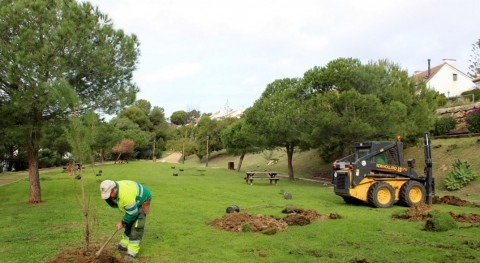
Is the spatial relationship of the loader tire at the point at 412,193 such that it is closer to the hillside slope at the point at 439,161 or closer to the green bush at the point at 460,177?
the hillside slope at the point at 439,161

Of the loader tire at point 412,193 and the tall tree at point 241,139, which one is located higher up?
the tall tree at point 241,139

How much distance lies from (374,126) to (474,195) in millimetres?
5971

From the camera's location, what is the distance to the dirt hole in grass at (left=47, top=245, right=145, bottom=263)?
6527 mm

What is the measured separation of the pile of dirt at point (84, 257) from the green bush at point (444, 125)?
27.8 meters

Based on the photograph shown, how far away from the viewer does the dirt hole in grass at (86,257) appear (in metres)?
6.53

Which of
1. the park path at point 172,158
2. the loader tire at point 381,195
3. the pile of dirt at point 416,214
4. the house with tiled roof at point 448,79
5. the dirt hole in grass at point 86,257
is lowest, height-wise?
the dirt hole in grass at point 86,257

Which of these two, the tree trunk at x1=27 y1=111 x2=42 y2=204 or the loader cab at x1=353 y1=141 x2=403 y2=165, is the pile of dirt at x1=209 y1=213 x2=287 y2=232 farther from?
the tree trunk at x1=27 y1=111 x2=42 y2=204

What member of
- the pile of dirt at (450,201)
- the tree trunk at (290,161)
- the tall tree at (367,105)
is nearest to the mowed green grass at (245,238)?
the pile of dirt at (450,201)

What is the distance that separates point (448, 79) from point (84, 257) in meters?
57.2

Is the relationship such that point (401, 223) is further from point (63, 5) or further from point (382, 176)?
point (63, 5)

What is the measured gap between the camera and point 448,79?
2137 inches

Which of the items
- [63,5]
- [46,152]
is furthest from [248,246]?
[46,152]

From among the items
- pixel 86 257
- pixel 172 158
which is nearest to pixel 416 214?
pixel 86 257

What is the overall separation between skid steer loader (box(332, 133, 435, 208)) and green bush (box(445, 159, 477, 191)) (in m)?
7.07
